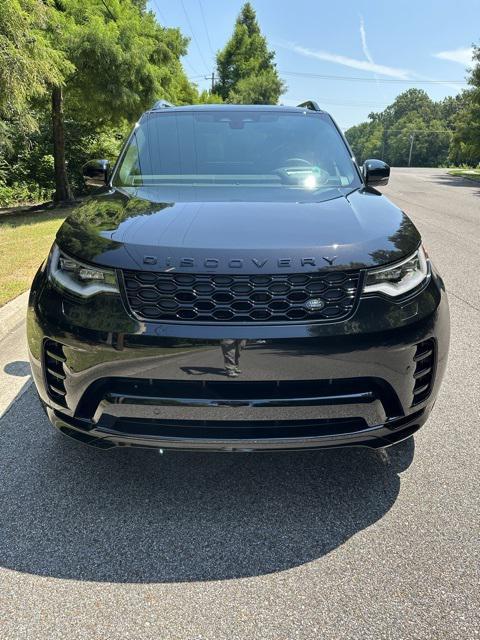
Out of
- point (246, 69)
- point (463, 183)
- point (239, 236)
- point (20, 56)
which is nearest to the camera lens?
point (239, 236)

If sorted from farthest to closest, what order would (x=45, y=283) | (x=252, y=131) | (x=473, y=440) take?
1. (x=252, y=131)
2. (x=473, y=440)
3. (x=45, y=283)

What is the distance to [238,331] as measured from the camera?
1975 mm

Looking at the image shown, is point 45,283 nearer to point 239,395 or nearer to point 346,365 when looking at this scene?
point 239,395

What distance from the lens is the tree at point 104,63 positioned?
12.2 metres

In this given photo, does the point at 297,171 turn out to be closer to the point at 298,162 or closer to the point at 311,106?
the point at 298,162

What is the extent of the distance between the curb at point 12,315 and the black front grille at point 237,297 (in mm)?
3020

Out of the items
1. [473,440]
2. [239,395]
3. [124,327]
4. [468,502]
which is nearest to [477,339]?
[473,440]

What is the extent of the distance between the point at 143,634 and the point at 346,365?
1173 mm

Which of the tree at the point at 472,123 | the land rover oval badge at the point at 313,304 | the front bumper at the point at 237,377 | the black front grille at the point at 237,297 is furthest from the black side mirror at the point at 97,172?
the tree at the point at 472,123

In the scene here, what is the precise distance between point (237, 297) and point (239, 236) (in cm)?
28

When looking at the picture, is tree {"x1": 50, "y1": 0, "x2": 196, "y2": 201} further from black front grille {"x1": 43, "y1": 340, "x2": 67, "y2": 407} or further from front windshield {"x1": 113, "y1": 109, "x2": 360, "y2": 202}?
black front grille {"x1": 43, "y1": 340, "x2": 67, "y2": 407}

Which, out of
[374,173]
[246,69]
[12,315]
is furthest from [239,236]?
[246,69]

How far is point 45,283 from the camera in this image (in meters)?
2.34

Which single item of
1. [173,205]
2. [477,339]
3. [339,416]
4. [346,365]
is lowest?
[477,339]
